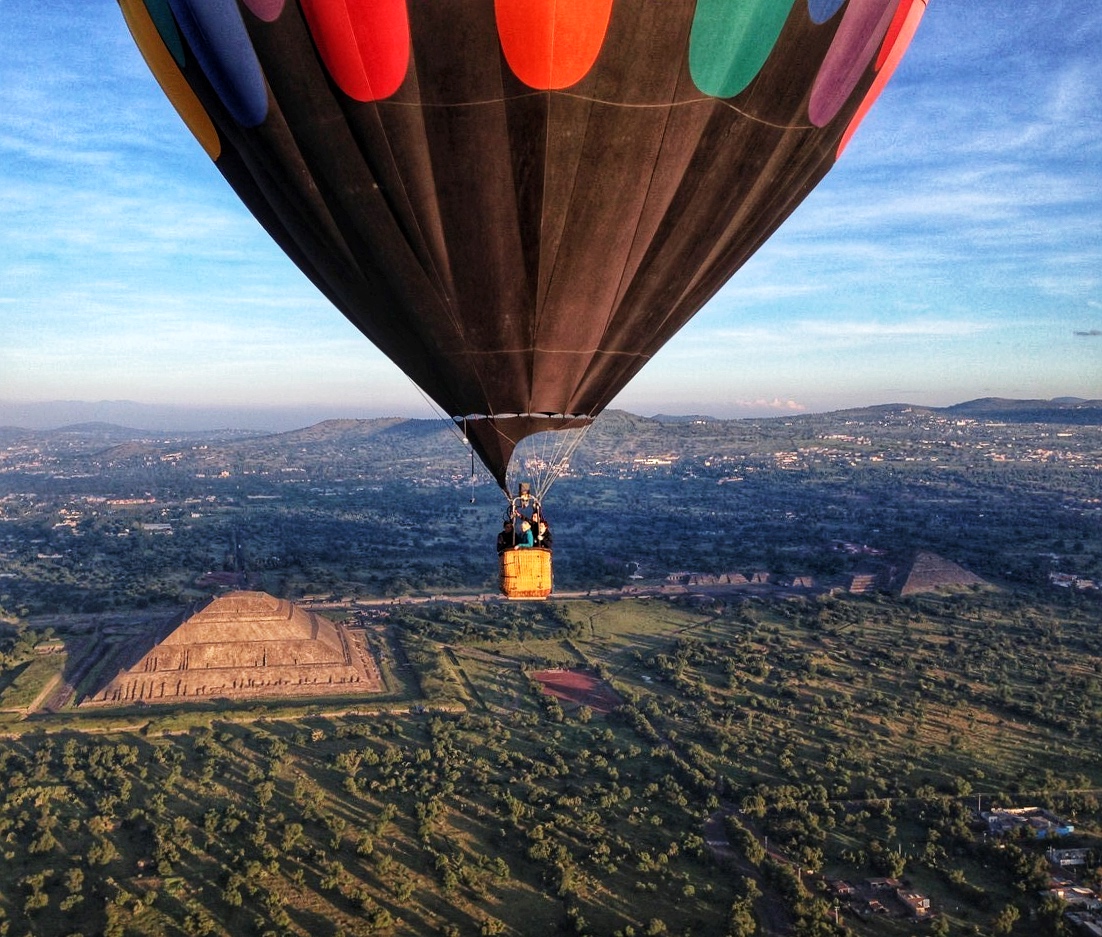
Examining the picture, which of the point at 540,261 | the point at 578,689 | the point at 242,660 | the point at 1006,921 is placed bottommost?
the point at 578,689

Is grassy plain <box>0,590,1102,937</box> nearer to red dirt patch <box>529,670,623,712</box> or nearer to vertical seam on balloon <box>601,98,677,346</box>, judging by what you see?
red dirt patch <box>529,670,623,712</box>

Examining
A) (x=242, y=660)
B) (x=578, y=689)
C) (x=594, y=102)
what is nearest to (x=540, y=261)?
(x=594, y=102)

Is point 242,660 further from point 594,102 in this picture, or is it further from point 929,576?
point 929,576

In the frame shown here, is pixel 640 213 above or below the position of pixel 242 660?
above

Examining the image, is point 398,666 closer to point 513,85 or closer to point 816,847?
point 816,847

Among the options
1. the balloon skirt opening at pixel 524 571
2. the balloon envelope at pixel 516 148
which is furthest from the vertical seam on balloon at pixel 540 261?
the balloon skirt opening at pixel 524 571
